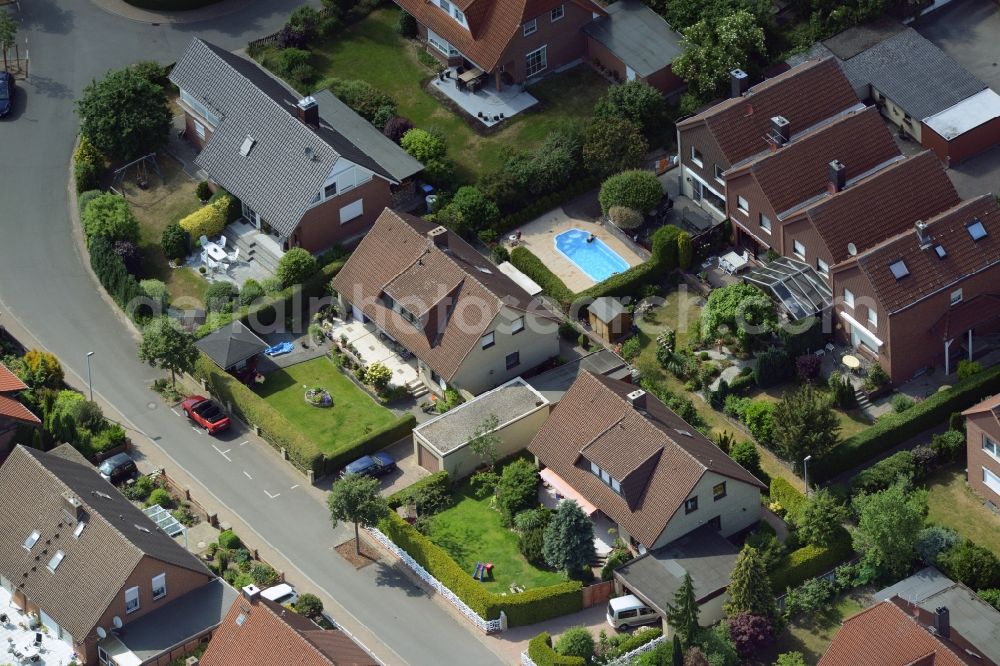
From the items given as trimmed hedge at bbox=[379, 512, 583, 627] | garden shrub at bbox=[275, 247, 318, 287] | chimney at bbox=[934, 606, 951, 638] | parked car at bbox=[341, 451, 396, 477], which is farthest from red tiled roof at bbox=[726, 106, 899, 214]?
chimney at bbox=[934, 606, 951, 638]

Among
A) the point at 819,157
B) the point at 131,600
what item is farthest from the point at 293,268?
the point at 819,157

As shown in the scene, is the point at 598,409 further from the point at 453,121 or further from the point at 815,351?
the point at 453,121

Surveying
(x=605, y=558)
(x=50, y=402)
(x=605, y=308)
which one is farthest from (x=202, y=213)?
(x=605, y=558)

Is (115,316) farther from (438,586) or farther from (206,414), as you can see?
(438,586)

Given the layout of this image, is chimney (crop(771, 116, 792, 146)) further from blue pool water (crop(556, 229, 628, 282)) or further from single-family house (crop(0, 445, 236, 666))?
single-family house (crop(0, 445, 236, 666))

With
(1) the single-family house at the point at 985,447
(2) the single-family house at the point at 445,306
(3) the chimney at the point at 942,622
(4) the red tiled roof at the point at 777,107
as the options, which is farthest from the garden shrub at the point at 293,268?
(3) the chimney at the point at 942,622

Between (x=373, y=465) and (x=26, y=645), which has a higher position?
(x=373, y=465)

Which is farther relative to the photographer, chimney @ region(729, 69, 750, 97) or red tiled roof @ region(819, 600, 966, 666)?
chimney @ region(729, 69, 750, 97)
